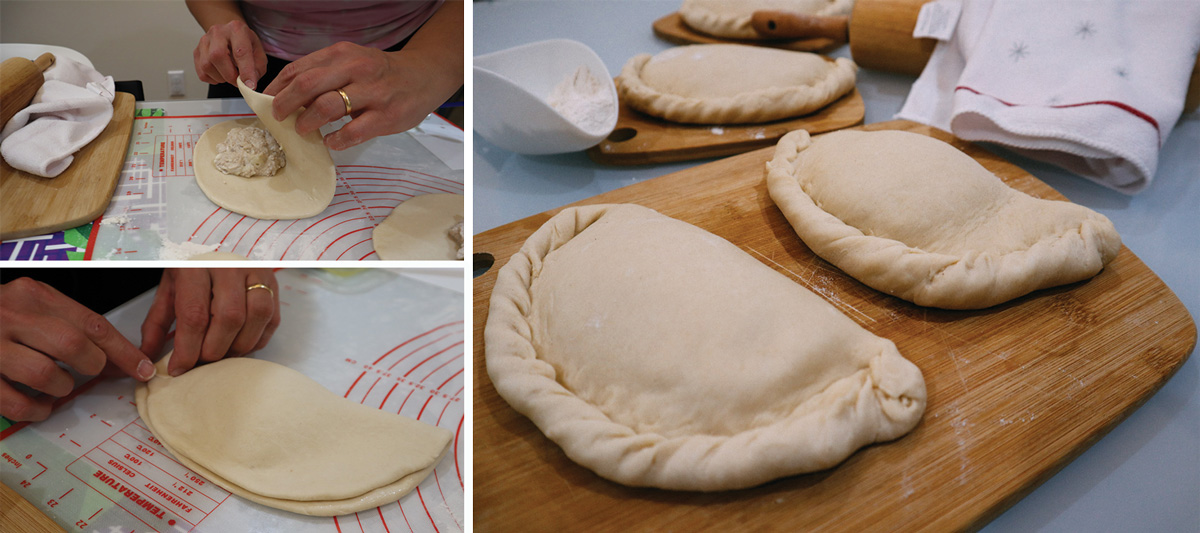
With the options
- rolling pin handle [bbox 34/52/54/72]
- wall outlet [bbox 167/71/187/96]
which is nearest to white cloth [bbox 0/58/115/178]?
rolling pin handle [bbox 34/52/54/72]

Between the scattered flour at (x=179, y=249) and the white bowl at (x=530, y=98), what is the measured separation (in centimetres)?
58

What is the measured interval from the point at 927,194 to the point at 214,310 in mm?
1244

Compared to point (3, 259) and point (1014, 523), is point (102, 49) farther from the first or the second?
point (1014, 523)

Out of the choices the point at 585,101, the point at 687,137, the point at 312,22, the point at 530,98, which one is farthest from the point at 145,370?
the point at 687,137

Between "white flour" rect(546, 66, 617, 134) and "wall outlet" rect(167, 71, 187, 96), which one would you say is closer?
"wall outlet" rect(167, 71, 187, 96)

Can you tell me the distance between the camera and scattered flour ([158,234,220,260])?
1.04 metres

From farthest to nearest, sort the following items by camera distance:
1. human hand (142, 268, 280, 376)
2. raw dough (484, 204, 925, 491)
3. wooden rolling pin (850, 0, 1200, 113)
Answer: wooden rolling pin (850, 0, 1200, 113), human hand (142, 268, 280, 376), raw dough (484, 204, 925, 491)

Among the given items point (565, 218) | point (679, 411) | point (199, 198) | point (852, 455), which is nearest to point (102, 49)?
point (199, 198)

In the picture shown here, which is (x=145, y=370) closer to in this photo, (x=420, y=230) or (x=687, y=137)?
(x=420, y=230)

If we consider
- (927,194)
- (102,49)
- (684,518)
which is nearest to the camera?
(684,518)

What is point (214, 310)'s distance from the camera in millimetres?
1111

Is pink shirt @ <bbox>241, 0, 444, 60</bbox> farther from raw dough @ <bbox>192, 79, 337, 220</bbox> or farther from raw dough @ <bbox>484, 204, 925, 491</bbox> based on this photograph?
raw dough @ <bbox>484, 204, 925, 491</bbox>

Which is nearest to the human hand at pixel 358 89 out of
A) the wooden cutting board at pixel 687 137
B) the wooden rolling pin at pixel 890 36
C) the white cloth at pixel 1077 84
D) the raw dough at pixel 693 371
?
the raw dough at pixel 693 371

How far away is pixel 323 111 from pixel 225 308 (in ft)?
1.24
